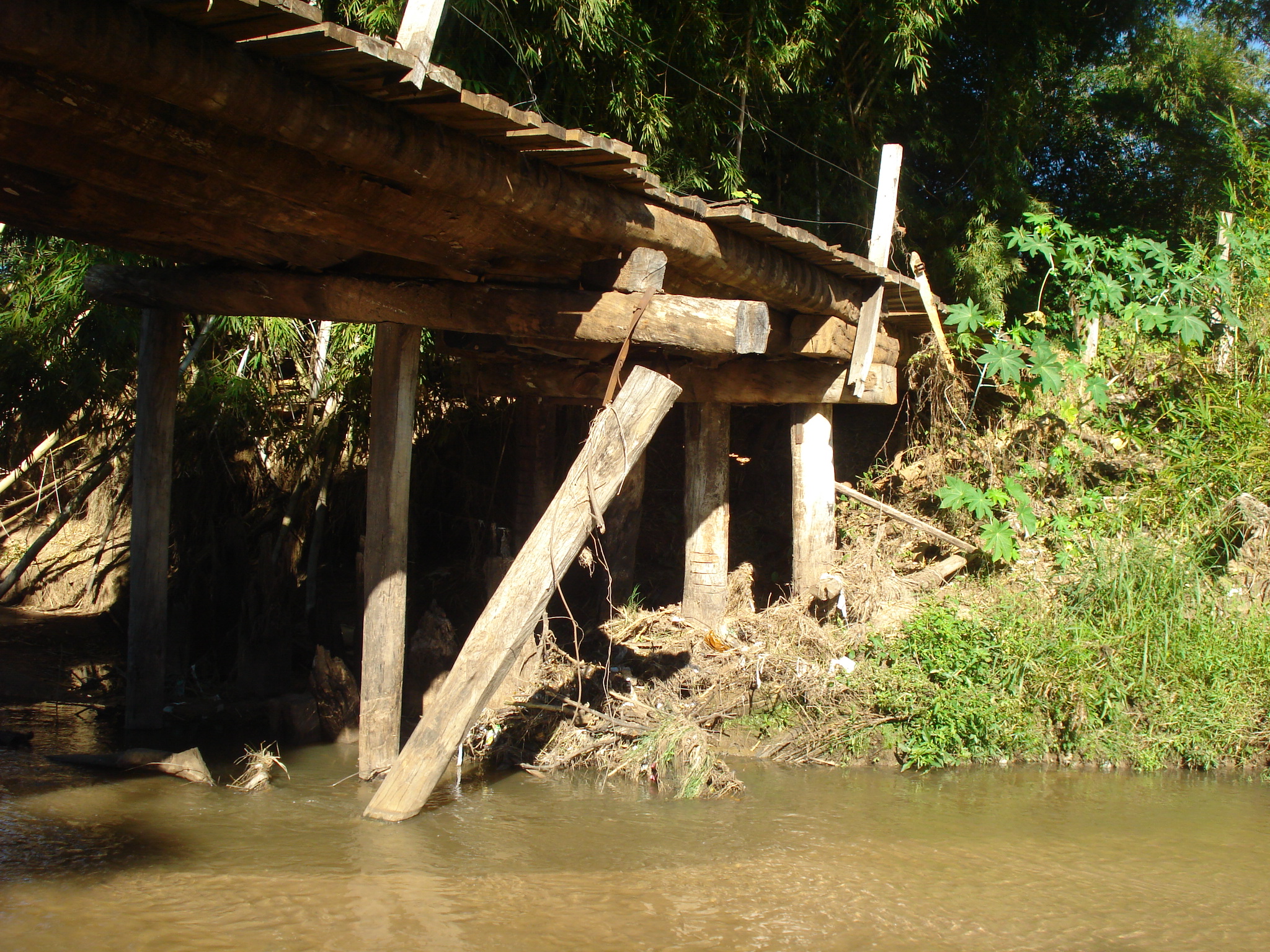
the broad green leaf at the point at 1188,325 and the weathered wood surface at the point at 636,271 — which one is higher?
the broad green leaf at the point at 1188,325

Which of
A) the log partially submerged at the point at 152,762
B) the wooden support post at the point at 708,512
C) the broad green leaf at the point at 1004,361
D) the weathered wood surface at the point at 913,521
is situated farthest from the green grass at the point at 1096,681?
the log partially submerged at the point at 152,762

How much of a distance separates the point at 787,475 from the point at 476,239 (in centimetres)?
573

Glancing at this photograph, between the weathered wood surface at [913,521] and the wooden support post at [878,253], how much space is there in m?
1.37

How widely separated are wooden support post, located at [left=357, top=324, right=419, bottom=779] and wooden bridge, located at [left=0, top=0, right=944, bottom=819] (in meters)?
0.01

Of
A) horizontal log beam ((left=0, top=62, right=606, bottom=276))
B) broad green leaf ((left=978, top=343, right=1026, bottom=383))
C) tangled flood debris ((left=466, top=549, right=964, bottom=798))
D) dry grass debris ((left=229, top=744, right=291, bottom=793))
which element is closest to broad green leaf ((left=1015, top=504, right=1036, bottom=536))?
tangled flood debris ((left=466, top=549, right=964, bottom=798))

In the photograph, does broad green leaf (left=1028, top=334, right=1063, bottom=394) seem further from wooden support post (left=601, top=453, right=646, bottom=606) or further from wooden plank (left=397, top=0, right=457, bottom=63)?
wooden plank (left=397, top=0, right=457, bottom=63)

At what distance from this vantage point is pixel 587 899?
3.63 meters

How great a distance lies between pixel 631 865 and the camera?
402 centimetres

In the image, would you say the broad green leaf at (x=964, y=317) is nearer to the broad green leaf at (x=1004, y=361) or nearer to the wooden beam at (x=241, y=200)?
the broad green leaf at (x=1004, y=361)

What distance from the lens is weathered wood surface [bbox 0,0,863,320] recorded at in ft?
9.17

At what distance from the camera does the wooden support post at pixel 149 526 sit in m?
5.95

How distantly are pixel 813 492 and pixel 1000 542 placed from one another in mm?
1348

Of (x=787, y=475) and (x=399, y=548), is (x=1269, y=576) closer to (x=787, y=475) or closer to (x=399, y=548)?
(x=787, y=475)

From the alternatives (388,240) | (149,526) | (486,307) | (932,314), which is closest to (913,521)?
(932,314)
